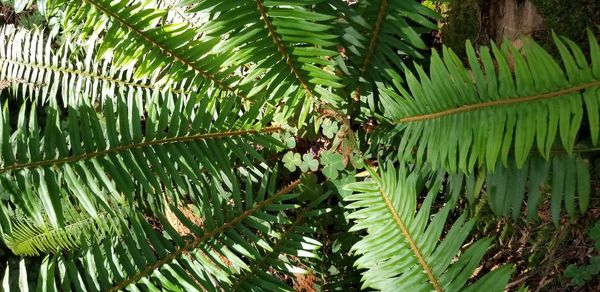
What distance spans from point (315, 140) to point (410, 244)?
37.8 inches

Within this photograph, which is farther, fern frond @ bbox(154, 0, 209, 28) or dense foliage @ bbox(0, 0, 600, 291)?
fern frond @ bbox(154, 0, 209, 28)

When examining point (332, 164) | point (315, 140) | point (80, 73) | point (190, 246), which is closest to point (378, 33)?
point (332, 164)

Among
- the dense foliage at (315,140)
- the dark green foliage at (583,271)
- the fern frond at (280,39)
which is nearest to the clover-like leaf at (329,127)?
the dense foliage at (315,140)

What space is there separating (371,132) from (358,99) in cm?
16

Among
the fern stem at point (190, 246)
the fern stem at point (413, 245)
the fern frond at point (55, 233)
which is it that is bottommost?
the fern stem at point (413, 245)

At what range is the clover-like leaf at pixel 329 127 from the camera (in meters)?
2.33

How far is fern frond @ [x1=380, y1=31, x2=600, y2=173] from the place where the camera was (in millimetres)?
1446

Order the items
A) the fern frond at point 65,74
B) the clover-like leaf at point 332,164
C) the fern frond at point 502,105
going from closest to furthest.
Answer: the fern frond at point 502,105, the clover-like leaf at point 332,164, the fern frond at point 65,74

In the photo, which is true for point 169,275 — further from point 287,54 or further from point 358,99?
point 358,99

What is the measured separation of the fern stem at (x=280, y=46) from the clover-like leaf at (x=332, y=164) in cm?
29

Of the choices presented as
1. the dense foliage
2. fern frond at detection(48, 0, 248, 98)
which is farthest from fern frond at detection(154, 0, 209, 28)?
fern frond at detection(48, 0, 248, 98)

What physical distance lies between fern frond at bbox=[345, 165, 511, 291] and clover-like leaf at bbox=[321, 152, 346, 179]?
253 millimetres

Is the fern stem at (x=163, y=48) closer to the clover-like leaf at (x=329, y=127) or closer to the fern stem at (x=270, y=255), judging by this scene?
the clover-like leaf at (x=329, y=127)

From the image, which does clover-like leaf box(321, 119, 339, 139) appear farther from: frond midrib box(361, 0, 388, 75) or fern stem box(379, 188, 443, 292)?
fern stem box(379, 188, 443, 292)
